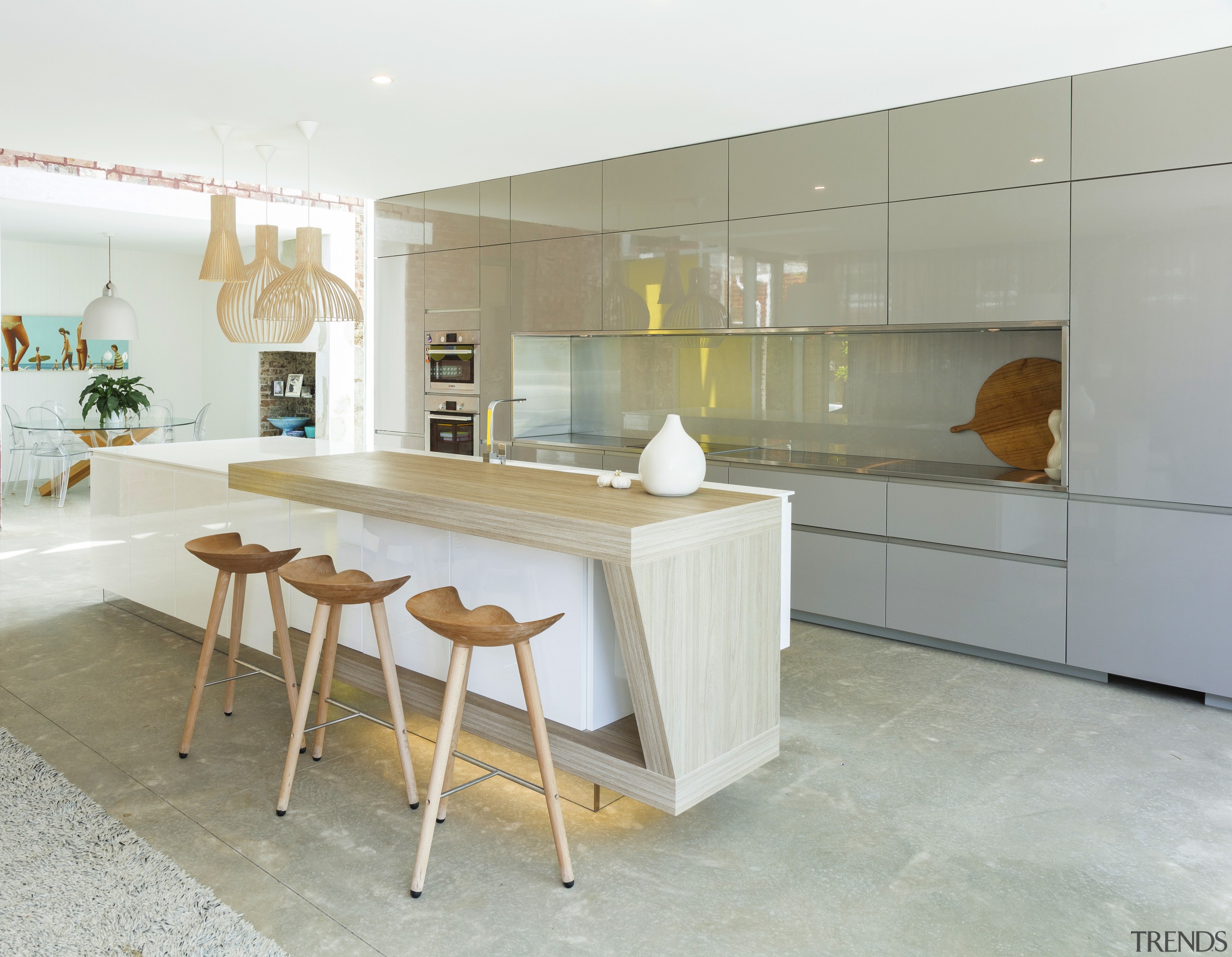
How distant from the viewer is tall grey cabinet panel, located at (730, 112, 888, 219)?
14.1 ft

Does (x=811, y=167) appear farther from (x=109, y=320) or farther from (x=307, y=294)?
(x=109, y=320)

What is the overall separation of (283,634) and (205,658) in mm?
259

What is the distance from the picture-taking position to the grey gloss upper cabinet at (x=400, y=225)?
659 cm

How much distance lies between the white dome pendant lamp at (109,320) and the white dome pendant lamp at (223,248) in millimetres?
4448

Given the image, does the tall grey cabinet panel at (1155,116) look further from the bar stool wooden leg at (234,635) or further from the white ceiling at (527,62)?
the bar stool wooden leg at (234,635)

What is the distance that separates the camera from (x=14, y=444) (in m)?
8.93

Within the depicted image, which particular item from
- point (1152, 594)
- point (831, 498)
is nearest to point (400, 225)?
point (831, 498)

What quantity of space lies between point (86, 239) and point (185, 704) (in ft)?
23.9

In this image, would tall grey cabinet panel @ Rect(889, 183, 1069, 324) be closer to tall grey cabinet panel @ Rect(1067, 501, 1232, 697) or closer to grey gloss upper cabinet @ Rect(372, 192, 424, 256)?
tall grey cabinet panel @ Rect(1067, 501, 1232, 697)

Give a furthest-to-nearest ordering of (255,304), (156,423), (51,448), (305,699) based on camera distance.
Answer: (156,423)
(51,448)
(255,304)
(305,699)

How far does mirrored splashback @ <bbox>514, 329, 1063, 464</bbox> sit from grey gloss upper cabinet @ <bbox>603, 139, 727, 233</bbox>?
2.52 ft

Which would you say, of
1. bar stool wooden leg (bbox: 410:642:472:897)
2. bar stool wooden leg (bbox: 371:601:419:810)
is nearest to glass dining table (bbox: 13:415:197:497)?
bar stool wooden leg (bbox: 371:601:419:810)

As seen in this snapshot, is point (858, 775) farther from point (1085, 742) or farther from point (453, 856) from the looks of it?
point (453, 856)

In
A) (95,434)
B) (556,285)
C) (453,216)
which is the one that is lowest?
(95,434)
